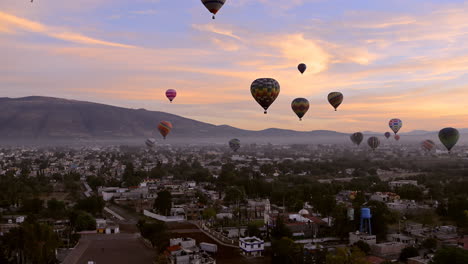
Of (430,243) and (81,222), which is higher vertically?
(430,243)

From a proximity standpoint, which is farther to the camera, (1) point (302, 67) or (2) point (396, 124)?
(2) point (396, 124)

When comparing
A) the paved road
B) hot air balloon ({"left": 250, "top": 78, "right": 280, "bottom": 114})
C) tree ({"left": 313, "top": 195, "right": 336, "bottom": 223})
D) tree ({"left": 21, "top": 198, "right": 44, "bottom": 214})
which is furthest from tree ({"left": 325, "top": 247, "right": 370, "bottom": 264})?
tree ({"left": 21, "top": 198, "right": 44, "bottom": 214})

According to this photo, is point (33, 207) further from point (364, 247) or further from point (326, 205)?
point (364, 247)

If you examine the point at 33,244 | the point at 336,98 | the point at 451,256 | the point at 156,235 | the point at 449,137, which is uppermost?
the point at 336,98

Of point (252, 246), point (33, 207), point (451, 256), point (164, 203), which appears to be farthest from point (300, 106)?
point (451, 256)

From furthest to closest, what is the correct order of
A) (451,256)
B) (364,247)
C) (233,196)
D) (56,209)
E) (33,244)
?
(233,196)
(56,209)
(364,247)
(33,244)
(451,256)

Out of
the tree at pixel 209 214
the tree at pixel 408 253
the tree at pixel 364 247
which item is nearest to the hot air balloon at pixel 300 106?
the tree at pixel 209 214

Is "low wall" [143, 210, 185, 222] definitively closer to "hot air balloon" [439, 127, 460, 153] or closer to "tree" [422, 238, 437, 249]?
"tree" [422, 238, 437, 249]

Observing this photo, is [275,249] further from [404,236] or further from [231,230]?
[404,236]
